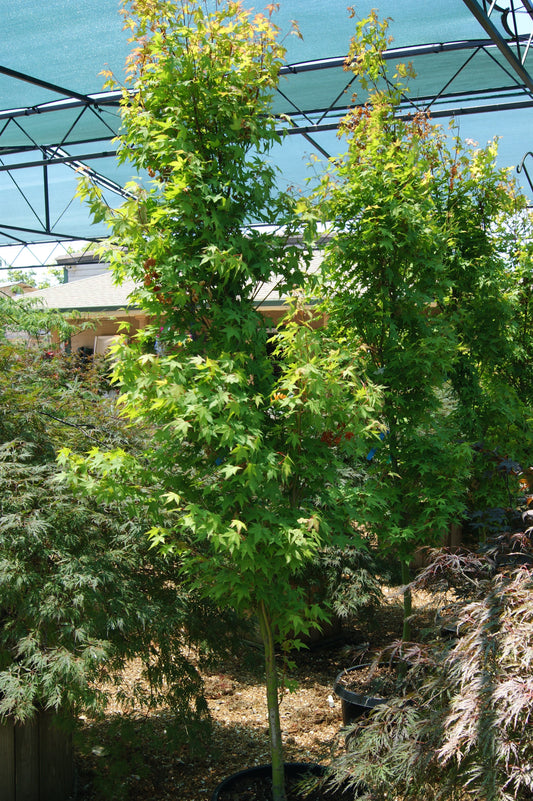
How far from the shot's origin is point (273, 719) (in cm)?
334

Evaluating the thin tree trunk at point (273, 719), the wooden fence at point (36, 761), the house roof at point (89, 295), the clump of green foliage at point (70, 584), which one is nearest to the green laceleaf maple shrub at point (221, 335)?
the thin tree trunk at point (273, 719)

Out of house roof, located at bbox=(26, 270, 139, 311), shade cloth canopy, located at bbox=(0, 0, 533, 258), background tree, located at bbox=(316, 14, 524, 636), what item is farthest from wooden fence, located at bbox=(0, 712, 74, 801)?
house roof, located at bbox=(26, 270, 139, 311)

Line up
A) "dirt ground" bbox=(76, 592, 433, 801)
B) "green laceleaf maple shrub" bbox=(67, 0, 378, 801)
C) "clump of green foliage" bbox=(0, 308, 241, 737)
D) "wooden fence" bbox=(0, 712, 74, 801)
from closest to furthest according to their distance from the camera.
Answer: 1. "green laceleaf maple shrub" bbox=(67, 0, 378, 801)
2. "clump of green foliage" bbox=(0, 308, 241, 737)
3. "wooden fence" bbox=(0, 712, 74, 801)
4. "dirt ground" bbox=(76, 592, 433, 801)

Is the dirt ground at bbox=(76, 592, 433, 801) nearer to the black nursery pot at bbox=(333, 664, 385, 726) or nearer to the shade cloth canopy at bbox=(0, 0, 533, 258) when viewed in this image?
the black nursery pot at bbox=(333, 664, 385, 726)

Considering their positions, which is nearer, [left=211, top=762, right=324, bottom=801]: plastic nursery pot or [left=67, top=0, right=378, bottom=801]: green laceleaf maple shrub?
[left=67, top=0, right=378, bottom=801]: green laceleaf maple shrub

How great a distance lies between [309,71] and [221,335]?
6.25 m

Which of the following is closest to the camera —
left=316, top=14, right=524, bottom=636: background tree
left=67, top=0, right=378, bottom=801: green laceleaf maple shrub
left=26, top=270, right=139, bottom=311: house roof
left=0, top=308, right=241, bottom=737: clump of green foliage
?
left=67, top=0, right=378, bottom=801: green laceleaf maple shrub

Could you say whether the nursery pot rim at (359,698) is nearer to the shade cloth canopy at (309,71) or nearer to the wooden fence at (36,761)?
the wooden fence at (36,761)

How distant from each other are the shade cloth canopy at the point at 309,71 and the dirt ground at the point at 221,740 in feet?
11.4

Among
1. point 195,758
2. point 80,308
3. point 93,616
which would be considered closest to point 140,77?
point 93,616

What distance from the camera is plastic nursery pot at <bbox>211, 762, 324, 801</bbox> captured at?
10.8ft

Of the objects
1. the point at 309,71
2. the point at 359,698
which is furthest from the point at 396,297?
the point at 309,71

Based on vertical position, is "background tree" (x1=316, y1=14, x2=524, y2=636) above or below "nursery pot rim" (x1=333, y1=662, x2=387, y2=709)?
above

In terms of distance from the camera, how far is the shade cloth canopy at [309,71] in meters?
6.59
